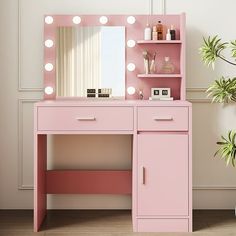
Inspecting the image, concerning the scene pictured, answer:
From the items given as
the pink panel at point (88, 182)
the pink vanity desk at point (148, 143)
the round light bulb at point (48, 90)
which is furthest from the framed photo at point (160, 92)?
the round light bulb at point (48, 90)

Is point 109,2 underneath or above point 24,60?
above

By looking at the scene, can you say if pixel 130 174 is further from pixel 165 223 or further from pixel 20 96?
pixel 20 96

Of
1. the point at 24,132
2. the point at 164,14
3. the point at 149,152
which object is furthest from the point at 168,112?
the point at 24,132

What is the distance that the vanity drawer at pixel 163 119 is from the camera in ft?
12.2

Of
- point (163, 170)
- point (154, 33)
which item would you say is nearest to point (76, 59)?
point (154, 33)

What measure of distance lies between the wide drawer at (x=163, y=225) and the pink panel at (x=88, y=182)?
1.60ft

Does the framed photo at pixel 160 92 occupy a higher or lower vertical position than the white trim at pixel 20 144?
higher

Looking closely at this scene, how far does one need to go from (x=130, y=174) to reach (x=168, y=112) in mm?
738

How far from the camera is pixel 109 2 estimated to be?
428 cm

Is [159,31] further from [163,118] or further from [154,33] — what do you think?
[163,118]

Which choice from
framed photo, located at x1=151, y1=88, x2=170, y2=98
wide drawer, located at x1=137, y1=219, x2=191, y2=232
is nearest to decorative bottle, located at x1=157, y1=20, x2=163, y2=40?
framed photo, located at x1=151, y1=88, x2=170, y2=98

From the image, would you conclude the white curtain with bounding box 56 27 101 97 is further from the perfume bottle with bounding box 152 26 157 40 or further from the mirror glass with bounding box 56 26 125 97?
the perfume bottle with bounding box 152 26 157 40

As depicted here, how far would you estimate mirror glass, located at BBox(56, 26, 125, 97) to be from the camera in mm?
4207

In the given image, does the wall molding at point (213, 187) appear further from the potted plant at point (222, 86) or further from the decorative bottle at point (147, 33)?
the decorative bottle at point (147, 33)
